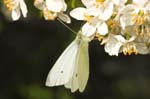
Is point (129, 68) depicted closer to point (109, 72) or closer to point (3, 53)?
point (109, 72)

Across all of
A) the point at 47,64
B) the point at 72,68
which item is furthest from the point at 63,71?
the point at 47,64

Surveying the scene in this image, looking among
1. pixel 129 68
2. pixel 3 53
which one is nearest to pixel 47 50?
pixel 3 53

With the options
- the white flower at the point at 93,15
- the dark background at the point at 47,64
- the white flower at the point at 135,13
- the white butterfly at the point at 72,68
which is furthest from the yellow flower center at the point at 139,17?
the dark background at the point at 47,64

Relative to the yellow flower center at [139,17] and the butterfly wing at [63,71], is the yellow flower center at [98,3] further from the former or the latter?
the butterfly wing at [63,71]

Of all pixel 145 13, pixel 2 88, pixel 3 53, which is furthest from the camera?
pixel 3 53

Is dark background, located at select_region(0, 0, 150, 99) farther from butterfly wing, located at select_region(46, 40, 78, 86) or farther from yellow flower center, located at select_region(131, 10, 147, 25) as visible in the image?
yellow flower center, located at select_region(131, 10, 147, 25)
